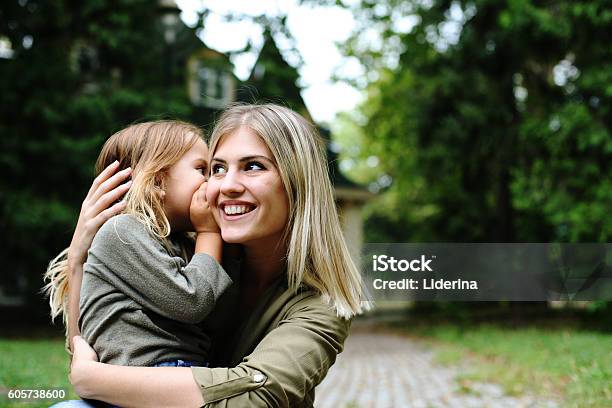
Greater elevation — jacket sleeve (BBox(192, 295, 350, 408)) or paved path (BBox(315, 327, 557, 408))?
jacket sleeve (BBox(192, 295, 350, 408))

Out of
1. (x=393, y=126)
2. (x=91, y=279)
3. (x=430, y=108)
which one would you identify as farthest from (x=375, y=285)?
(x=393, y=126)

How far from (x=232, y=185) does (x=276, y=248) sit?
293mm

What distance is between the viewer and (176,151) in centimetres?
233

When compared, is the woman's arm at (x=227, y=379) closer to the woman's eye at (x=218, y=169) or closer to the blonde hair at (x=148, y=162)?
the blonde hair at (x=148, y=162)

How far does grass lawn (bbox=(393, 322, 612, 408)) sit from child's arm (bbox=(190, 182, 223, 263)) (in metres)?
4.25

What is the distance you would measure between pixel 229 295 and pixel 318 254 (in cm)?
33

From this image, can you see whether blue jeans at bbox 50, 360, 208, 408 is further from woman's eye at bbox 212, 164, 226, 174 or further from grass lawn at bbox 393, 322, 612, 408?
grass lawn at bbox 393, 322, 612, 408

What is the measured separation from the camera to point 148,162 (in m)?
2.28

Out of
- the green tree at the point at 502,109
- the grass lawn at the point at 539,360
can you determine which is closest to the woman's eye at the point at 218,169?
the grass lawn at the point at 539,360

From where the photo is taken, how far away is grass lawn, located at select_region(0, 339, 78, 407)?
17.0 feet

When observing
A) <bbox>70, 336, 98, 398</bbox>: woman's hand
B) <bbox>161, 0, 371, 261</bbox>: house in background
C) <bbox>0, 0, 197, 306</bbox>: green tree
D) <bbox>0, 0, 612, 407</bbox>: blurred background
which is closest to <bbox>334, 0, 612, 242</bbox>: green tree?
<bbox>0, 0, 612, 407</bbox>: blurred background

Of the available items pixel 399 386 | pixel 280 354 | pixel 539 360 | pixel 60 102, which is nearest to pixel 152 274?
pixel 280 354

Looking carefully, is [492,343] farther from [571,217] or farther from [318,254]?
[318,254]

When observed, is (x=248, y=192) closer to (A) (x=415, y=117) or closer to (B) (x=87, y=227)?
(B) (x=87, y=227)
